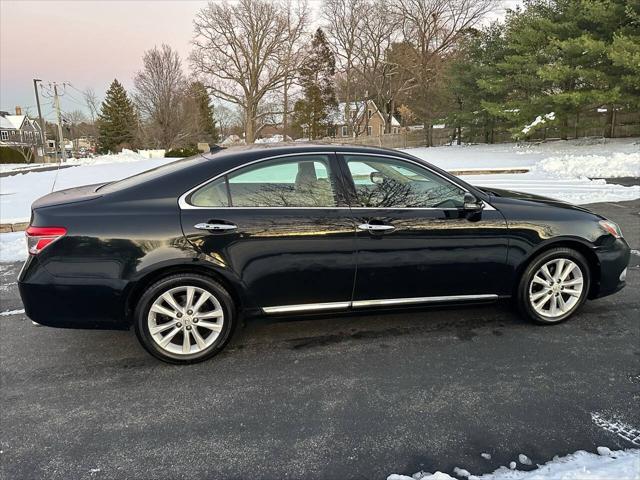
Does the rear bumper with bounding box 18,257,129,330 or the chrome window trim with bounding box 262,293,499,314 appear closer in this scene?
the rear bumper with bounding box 18,257,129,330

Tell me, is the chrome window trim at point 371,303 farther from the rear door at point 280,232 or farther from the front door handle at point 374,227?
the front door handle at point 374,227

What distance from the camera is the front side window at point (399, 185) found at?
3.52 m

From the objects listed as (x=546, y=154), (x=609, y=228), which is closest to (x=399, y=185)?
(x=609, y=228)

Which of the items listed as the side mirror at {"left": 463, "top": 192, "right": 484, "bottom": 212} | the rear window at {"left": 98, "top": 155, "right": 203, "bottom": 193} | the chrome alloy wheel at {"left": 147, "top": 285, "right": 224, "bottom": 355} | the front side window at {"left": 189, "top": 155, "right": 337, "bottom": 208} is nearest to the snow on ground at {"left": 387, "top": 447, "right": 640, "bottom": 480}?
the chrome alloy wheel at {"left": 147, "top": 285, "right": 224, "bottom": 355}

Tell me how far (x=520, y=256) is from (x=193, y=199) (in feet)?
8.48

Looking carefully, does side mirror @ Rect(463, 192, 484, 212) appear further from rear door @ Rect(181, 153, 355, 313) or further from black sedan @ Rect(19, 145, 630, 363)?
rear door @ Rect(181, 153, 355, 313)

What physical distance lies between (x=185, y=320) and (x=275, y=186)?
1.17 metres

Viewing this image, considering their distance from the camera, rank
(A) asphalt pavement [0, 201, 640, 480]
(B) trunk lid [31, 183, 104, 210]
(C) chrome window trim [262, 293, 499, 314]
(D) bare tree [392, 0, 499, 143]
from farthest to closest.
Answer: (D) bare tree [392, 0, 499, 143]
(C) chrome window trim [262, 293, 499, 314]
(B) trunk lid [31, 183, 104, 210]
(A) asphalt pavement [0, 201, 640, 480]

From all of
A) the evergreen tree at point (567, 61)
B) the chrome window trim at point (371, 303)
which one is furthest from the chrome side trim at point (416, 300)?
the evergreen tree at point (567, 61)

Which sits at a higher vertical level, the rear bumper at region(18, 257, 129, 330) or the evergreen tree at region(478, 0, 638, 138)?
the evergreen tree at region(478, 0, 638, 138)

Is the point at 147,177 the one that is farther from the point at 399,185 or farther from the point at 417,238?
the point at 417,238

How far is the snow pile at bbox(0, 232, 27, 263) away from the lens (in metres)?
6.27

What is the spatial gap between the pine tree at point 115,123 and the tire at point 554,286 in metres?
57.9

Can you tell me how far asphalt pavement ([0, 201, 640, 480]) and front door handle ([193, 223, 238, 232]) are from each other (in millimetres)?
999
